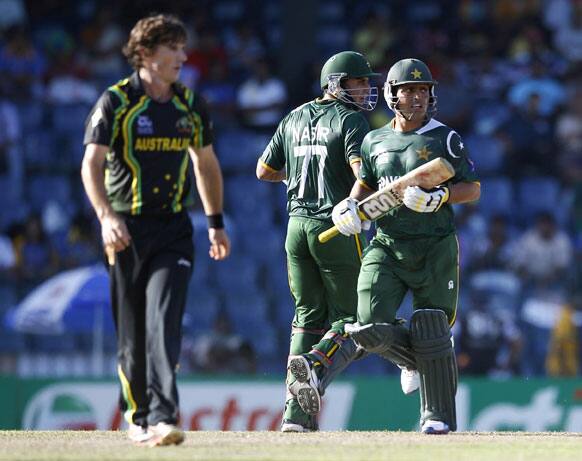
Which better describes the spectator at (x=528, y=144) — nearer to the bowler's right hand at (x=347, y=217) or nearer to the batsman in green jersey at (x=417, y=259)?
the batsman in green jersey at (x=417, y=259)

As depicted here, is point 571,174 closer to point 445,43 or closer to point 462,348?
point 445,43

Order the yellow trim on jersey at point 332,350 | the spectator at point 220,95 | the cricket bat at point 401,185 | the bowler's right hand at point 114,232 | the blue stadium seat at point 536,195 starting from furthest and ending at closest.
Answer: the spectator at point 220,95, the blue stadium seat at point 536,195, the yellow trim on jersey at point 332,350, the cricket bat at point 401,185, the bowler's right hand at point 114,232

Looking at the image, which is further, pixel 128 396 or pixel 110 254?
pixel 128 396

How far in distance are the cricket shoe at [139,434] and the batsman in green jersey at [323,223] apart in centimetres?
125

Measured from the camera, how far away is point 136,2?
20703 millimetres

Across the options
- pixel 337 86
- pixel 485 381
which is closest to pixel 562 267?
pixel 485 381

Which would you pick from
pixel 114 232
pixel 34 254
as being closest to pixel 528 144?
pixel 34 254

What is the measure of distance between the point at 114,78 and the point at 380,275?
12.0 metres

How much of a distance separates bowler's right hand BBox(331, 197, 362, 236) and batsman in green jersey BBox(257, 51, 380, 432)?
0.35m

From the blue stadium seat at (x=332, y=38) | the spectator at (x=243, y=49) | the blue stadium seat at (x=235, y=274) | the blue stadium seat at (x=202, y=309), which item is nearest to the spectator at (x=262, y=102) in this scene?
Answer: the spectator at (x=243, y=49)

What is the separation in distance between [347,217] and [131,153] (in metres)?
1.44

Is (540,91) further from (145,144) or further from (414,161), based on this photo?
(145,144)

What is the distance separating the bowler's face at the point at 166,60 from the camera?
7.19m

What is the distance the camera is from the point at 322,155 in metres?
8.54
